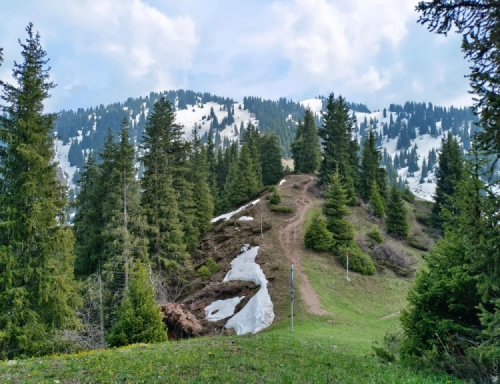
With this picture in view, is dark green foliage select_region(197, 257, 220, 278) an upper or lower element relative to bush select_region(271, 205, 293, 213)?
lower

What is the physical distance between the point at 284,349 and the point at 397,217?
35.7 m

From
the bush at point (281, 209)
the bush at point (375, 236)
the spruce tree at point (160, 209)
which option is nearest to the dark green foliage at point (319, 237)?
the bush at point (375, 236)

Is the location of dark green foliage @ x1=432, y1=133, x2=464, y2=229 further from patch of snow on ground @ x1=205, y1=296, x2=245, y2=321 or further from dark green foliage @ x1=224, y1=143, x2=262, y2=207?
patch of snow on ground @ x1=205, y1=296, x2=245, y2=321

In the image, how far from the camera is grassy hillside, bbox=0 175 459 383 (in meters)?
7.89

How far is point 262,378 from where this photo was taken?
778cm

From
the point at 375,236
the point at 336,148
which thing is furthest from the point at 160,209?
the point at 336,148

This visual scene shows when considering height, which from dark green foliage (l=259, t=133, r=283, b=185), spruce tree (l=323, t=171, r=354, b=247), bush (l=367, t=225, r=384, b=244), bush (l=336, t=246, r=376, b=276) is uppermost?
dark green foliage (l=259, t=133, r=283, b=185)

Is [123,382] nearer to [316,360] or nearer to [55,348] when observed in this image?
[316,360]

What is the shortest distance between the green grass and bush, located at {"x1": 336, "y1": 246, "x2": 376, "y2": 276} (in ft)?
66.8

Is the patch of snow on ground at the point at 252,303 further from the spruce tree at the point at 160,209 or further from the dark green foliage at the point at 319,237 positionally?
the dark green foliage at the point at 319,237

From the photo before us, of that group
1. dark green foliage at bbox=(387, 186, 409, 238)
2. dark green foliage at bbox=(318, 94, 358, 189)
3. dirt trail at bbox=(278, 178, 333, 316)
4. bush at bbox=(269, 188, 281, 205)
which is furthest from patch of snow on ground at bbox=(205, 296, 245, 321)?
dark green foliage at bbox=(318, 94, 358, 189)

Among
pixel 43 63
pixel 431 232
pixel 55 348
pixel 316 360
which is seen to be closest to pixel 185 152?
pixel 43 63

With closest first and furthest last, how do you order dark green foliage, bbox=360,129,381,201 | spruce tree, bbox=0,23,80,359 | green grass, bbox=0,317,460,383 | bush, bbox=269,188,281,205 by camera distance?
green grass, bbox=0,317,460,383 → spruce tree, bbox=0,23,80,359 → bush, bbox=269,188,281,205 → dark green foliage, bbox=360,129,381,201

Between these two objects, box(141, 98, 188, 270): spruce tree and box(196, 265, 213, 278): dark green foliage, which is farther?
box(196, 265, 213, 278): dark green foliage
